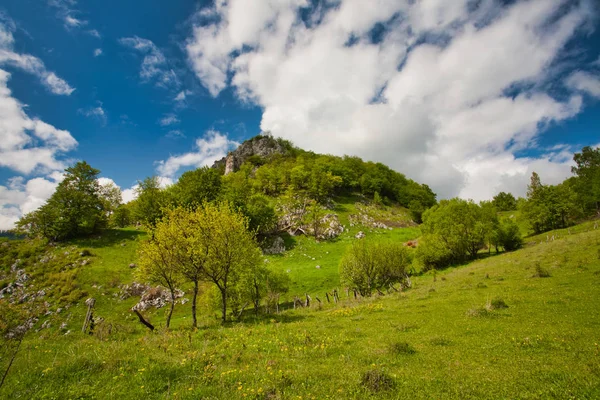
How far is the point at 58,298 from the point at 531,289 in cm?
6489

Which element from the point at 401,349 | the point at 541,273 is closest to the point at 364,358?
the point at 401,349

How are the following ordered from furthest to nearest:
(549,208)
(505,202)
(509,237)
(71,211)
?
(505,202) < (549,208) < (509,237) < (71,211)

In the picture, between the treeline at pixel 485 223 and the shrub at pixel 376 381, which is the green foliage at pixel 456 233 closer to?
the treeline at pixel 485 223

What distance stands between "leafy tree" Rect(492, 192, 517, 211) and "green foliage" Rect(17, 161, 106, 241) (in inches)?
8063

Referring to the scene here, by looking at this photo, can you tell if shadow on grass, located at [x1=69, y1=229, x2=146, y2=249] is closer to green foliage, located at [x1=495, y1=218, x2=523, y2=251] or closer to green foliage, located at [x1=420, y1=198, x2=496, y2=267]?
green foliage, located at [x1=420, y1=198, x2=496, y2=267]

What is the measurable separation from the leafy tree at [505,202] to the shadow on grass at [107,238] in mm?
197144

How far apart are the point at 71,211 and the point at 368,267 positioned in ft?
218

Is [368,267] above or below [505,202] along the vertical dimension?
below

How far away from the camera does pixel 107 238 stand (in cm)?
6519

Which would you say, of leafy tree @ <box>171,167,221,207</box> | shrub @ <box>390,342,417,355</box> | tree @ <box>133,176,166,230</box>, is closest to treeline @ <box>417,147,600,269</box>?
shrub @ <box>390,342,417,355</box>

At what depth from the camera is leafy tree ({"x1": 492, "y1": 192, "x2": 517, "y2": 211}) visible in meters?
173

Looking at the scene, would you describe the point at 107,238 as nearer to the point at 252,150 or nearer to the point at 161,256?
the point at 161,256

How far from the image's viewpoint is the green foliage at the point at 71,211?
195ft

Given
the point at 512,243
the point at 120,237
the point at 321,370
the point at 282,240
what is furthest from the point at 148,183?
the point at 512,243
